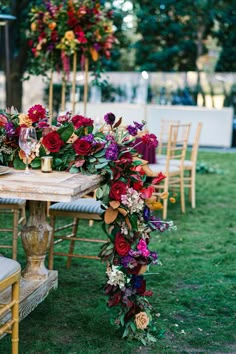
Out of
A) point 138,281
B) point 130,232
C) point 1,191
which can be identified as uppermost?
point 1,191

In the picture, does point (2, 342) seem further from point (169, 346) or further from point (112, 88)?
point (112, 88)

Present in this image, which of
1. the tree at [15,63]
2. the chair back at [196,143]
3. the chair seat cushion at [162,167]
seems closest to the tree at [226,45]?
the tree at [15,63]

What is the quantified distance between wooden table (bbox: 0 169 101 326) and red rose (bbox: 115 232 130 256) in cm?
28

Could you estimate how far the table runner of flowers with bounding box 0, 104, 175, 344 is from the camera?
3.23 m

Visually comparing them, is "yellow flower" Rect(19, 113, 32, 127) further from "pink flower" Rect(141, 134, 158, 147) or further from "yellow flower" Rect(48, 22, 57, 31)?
"yellow flower" Rect(48, 22, 57, 31)

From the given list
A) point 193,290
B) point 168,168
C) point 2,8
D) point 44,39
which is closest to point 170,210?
point 168,168

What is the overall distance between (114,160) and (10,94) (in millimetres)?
6673

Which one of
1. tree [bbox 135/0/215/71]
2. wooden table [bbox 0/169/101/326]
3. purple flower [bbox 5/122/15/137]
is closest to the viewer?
wooden table [bbox 0/169/101/326]

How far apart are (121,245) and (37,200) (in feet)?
1.77

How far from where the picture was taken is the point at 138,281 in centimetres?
330

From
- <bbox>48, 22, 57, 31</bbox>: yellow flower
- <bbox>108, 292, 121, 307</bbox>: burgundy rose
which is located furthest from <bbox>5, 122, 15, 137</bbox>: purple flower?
<bbox>48, 22, 57, 31</bbox>: yellow flower

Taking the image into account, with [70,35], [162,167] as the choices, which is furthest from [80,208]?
[70,35]

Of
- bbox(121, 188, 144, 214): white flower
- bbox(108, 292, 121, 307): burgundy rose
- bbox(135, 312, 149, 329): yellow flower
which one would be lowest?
bbox(135, 312, 149, 329): yellow flower

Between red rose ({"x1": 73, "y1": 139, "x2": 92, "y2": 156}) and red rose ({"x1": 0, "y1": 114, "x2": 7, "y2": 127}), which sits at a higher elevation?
red rose ({"x1": 0, "y1": 114, "x2": 7, "y2": 127})
